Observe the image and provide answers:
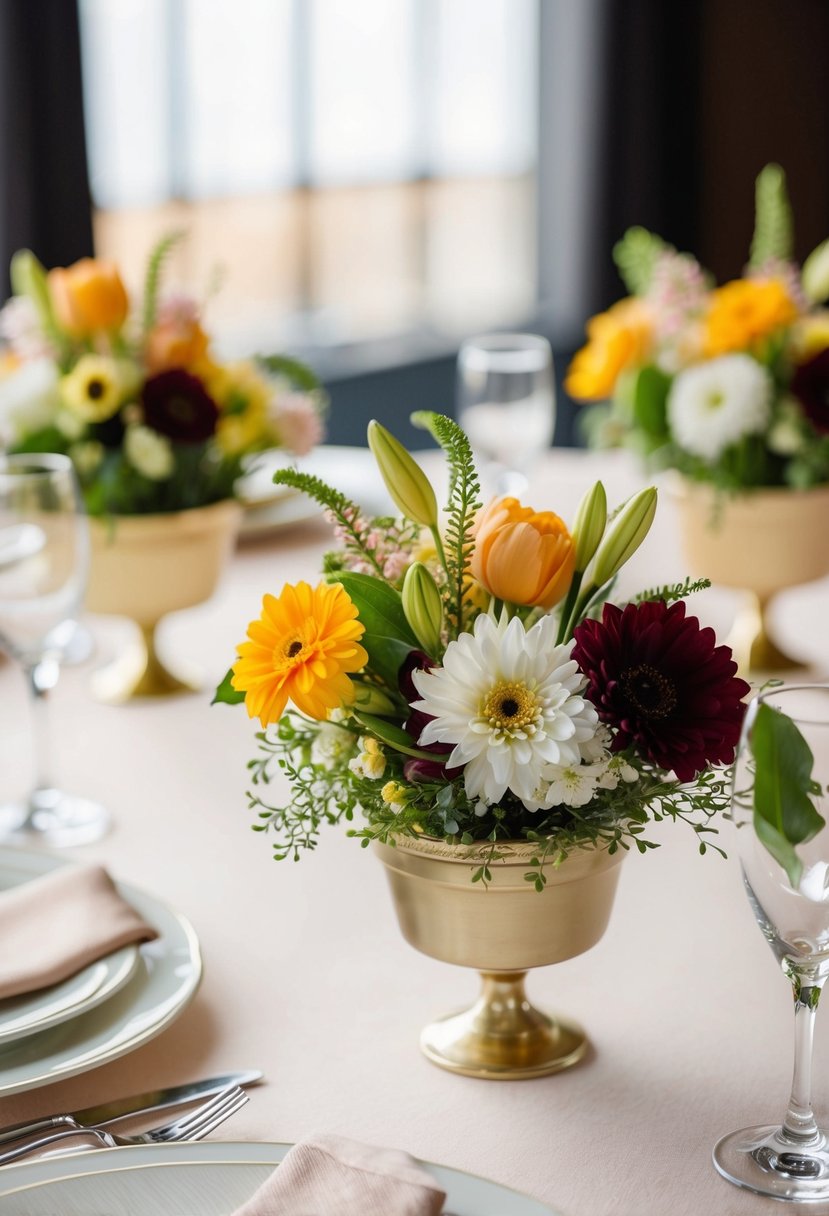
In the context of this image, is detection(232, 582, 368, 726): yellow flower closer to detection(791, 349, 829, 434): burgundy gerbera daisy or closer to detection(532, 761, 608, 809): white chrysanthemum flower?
detection(532, 761, 608, 809): white chrysanthemum flower

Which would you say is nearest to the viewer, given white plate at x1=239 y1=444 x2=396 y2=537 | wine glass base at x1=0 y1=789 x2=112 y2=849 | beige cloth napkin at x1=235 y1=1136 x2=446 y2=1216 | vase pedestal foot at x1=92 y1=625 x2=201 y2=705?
beige cloth napkin at x1=235 y1=1136 x2=446 y2=1216

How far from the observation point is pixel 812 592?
1.78 metres

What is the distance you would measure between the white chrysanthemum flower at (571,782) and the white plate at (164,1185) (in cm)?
18

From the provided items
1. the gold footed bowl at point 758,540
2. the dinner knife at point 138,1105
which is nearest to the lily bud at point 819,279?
the gold footed bowl at point 758,540

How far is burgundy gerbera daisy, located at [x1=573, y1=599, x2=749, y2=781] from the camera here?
71 centimetres

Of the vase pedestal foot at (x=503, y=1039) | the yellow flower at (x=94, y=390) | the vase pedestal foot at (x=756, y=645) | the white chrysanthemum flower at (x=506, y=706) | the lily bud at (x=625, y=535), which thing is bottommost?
the vase pedestal foot at (x=756, y=645)

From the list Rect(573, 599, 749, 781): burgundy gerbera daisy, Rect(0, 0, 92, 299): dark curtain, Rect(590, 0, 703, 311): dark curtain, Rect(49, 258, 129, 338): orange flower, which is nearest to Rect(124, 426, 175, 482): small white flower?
Rect(49, 258, 129, 338): orange flower

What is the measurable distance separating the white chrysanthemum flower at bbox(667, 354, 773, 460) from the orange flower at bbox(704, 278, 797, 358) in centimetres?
2

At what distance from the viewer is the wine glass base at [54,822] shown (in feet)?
3.73

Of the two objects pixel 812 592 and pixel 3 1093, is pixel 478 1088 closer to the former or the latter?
pixel 3 1093

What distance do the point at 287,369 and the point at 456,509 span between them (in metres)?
0.95

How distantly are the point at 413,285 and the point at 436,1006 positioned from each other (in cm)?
438

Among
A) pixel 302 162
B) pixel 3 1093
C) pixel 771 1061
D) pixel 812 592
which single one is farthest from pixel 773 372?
pixel 302 162

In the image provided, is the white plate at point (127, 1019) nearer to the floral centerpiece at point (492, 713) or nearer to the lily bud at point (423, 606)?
the floral centerpiece at point (492, 713)
